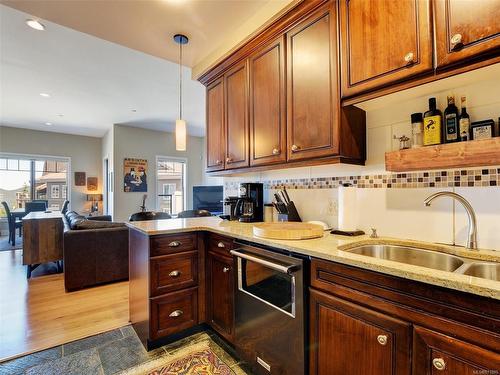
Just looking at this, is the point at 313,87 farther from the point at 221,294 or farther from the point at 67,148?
the point at 67,148

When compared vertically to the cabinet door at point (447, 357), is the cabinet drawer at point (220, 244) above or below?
above

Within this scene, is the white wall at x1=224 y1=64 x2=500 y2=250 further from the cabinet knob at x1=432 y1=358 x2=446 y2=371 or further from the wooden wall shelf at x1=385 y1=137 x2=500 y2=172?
the cabinet knob at x1=432 y1=358 x2=446 y2=371

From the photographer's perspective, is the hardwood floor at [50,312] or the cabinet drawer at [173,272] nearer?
the cabinet drawer at [173,272]

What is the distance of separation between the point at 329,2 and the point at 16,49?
11.0 feet

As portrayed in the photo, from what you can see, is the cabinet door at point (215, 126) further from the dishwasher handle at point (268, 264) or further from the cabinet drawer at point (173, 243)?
the dishwasher handle at point (268, 264)

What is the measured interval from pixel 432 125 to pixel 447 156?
0.67 ft

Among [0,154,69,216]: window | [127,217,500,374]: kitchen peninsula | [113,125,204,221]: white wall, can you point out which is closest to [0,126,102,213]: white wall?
[0,154,69,216]: window

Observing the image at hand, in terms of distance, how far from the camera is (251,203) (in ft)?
7.63

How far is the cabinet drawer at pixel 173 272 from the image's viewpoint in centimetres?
190

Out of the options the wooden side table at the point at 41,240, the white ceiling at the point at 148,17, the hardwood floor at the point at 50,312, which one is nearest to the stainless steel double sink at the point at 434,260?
the white ceiling at the point at 148,17

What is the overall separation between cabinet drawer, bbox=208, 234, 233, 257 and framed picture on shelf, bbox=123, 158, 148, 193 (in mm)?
4969

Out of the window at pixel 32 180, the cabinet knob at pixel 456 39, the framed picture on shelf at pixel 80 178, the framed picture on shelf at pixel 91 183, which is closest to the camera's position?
the cabinet knob at pixel 456 39

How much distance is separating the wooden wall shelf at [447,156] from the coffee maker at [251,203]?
116cm

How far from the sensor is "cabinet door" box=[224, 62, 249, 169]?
87.0 inches
